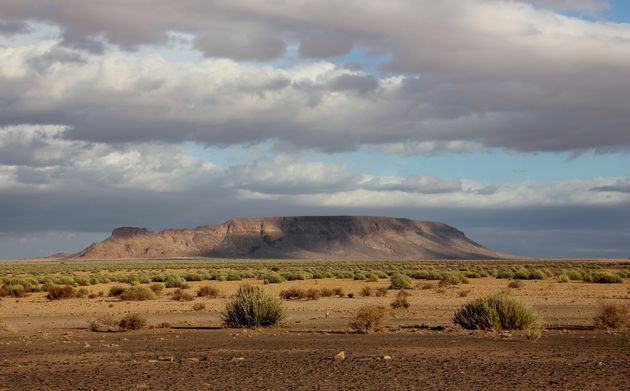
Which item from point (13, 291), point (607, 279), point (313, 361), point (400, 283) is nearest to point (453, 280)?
point (400, 283)

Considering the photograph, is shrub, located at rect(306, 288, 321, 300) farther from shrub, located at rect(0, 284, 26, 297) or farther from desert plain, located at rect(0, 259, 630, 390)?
shrub, located at rect(0, 284, 26, 297)

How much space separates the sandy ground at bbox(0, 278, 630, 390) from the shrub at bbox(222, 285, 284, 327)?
616 mm

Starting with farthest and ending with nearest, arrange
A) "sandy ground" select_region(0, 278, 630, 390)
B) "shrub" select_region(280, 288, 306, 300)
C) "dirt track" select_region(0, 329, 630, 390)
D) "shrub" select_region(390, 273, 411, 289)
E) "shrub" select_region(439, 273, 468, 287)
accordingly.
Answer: "shrub" select_region(439, 273, 468, 287), "shrub" select_region(390, 273, 411, 289), "shrub" select_region(280, 288, 306, 300), "sandy ground" select_region(0, 278, 630, 390), "dirt track" select_region(0, 329, 630, 390)

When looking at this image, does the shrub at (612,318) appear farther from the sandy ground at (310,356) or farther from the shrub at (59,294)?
the shrub at (59,294)

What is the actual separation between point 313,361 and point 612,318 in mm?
10664

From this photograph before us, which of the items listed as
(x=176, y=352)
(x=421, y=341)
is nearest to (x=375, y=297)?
(x=421, y=341)

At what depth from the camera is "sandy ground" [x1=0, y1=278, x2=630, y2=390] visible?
14.5 meters

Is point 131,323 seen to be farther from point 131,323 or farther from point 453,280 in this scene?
point 453,280

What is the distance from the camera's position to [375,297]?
131ft

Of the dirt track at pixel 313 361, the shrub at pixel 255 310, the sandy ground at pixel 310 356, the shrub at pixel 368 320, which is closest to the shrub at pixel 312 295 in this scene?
the sandy ground at pixel 310 356

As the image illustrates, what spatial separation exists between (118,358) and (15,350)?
12.2 feet

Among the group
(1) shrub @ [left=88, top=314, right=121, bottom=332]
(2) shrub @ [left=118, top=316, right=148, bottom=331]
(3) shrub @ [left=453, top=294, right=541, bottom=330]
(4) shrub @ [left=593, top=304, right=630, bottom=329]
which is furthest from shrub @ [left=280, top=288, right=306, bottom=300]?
(4) shrub @ [left=593, top=304, right=630, bottom=329]

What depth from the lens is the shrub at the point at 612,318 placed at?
911 inches

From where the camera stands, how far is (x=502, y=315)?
75.3 ft
